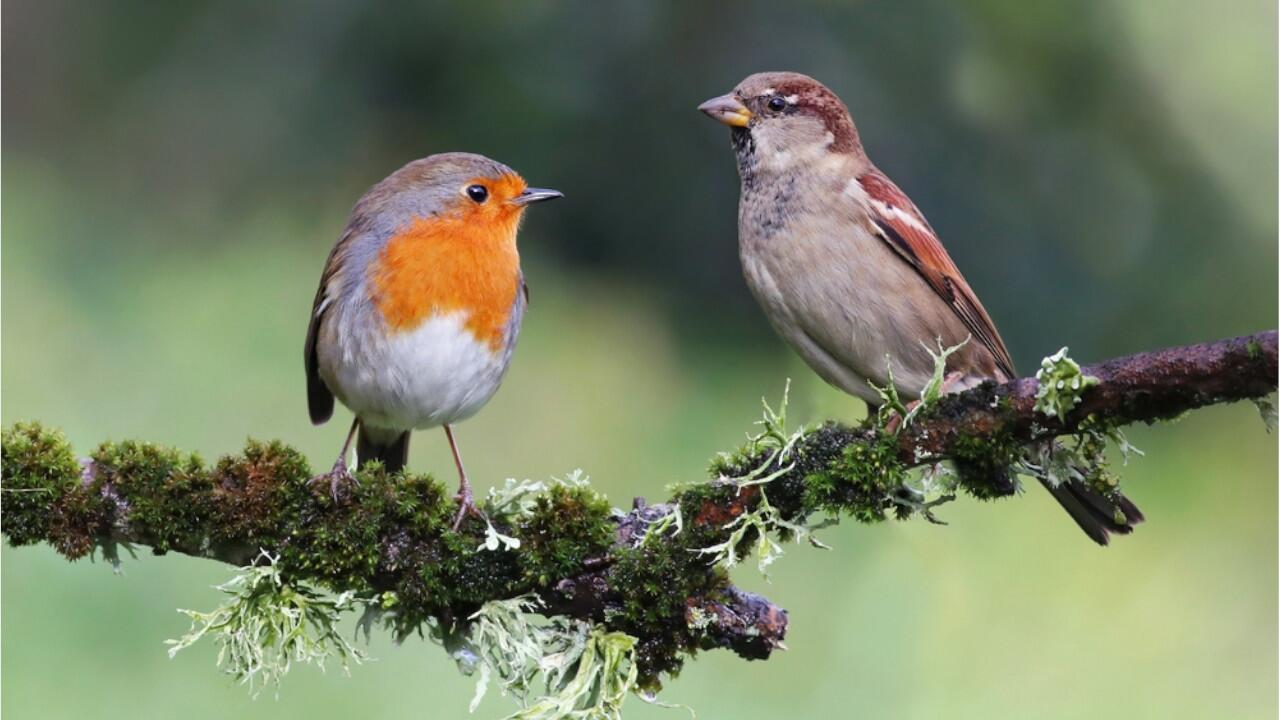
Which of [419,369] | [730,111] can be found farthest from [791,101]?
[419,369]

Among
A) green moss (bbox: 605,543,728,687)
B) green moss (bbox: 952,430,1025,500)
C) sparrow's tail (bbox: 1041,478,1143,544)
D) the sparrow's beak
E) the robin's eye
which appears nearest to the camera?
green moss (bbox: 952,430,1025,500)

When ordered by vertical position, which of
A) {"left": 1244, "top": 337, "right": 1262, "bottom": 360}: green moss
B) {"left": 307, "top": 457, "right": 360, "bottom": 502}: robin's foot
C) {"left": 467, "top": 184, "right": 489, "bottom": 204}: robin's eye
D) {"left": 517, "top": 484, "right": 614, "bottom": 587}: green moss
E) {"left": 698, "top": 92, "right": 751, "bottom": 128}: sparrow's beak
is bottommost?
{"left": 1244, "top": 337, "right": 1262, "bottom": 360}: green moss

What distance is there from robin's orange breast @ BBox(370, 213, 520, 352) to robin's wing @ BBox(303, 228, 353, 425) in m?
0.16

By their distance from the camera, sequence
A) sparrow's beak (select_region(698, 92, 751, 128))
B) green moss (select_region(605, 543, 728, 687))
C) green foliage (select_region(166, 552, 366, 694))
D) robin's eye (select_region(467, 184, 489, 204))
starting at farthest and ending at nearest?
sparrow's beak (select_region(698, 92, 751, 128)) → robin's eye (select_region(467, 184, 489, 204)) → green foliage (select_region(166, 552, 366, 694)) → green moss (select_region(605, 543, 728, 687))

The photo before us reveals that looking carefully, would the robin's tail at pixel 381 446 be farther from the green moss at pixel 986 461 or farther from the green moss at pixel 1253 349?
the green moss at pixel 1253 349

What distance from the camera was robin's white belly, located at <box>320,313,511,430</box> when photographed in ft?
11.5

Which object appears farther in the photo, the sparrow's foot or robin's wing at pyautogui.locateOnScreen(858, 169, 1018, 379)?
robin's wing at pyautogui.locateOnScreen(858, 169, 1018, 379)

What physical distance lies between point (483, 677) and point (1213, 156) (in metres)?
3.22

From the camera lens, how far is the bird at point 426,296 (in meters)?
3.51

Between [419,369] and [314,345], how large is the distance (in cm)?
39

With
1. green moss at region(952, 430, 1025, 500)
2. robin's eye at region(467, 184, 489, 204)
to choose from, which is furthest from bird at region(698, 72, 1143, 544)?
green moss at region(952, 430, 1025, 500)

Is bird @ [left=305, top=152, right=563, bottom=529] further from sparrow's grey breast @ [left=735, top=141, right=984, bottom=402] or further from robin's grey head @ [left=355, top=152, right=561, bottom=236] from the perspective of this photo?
sparrow's grey breast @ [left=735, top=141, right=984, bottom=402]

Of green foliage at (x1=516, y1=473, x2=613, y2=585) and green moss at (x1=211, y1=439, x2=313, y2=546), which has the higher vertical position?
green moss at (x1=211, y1=439, x2=313, y2=546)

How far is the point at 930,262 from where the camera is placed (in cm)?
383
